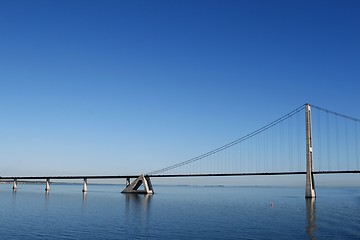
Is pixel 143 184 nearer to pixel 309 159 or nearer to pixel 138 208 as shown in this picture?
pixel 309 159

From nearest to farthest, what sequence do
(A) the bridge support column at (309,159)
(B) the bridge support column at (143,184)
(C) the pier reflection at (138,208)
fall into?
(C) the pier reflection at (138,208)
(A) the bridge support column at (309,159)
(B) the bridge support column at (143,184)

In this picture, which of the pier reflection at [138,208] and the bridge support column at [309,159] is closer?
the pier reflection at [138,208]

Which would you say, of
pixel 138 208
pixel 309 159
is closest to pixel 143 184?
pixel 309 159

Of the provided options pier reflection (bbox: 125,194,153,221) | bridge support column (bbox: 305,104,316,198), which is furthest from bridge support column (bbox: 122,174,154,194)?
bridge support column (bbox: 305,104,316,198)

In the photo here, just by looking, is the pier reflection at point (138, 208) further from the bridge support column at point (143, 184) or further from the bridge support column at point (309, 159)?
the bridge support column at point (309, 159)

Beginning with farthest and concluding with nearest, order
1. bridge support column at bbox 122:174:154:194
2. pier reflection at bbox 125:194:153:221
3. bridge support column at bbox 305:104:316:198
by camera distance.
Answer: bridge support column at bbox 122:174:154:194 → bridge support column at bbox 305:104:316:198 → pier reflection at bbox 125:194:153:221

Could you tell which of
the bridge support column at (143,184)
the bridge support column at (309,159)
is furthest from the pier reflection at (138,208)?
the bridge support column at (309,159)

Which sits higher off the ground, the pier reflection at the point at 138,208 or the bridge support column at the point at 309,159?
the bridge support column at the point at 309,159

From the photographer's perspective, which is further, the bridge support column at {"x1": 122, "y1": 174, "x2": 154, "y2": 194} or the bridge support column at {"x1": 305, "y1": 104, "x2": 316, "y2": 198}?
the bridge support column at {"x1": 122, "y1": 174, "x2": 154, "y2": 194}

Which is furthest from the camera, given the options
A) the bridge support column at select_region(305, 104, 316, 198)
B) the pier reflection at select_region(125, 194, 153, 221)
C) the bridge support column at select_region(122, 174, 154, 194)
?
the bridge support column at select_region(122, 174, 154, 194)

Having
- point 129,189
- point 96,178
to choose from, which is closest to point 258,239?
point 129,189

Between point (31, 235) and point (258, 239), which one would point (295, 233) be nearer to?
point (258, 239)

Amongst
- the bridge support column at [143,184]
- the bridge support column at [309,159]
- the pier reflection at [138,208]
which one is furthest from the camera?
the bridge support column at [143,184]

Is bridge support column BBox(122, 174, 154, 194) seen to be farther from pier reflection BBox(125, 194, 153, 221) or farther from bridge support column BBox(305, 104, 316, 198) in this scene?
bridge support column BBox(305, 104, 316, 198)
